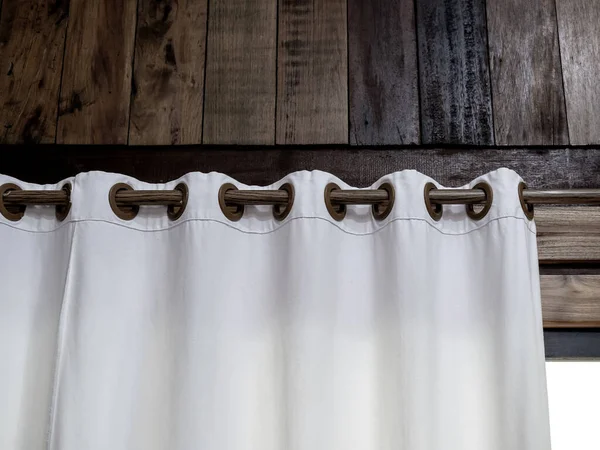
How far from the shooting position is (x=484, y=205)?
108 cm

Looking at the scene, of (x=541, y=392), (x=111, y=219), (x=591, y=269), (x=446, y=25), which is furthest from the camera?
(x=446, y=25)

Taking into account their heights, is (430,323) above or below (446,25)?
below

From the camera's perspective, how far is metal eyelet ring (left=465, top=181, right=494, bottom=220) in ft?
3.45

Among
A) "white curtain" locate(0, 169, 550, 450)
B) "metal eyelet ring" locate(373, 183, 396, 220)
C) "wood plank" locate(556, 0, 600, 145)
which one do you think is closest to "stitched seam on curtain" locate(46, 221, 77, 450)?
"white curtain" locate(0, 169, 550, 450)

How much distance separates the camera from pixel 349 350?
1.04 meters

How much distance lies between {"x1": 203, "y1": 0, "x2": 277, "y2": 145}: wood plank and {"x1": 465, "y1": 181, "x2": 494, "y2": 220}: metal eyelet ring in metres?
0.39

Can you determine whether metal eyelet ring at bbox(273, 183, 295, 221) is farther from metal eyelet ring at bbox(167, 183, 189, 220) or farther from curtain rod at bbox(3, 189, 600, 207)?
metal eyelet ring at bbox(167, 183, 189, 220)

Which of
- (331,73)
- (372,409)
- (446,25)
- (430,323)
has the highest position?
(446,25)

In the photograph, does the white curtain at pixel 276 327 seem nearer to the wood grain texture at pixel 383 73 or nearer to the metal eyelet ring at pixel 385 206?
the metal eyelet ring at pixel 385 206

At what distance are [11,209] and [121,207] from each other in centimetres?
19

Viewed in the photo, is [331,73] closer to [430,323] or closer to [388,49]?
[388,49]

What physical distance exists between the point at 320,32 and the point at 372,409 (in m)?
0.72

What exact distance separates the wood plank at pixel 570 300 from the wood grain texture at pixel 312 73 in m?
0.46

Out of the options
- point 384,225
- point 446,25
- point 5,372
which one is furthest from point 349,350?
point 446,25
